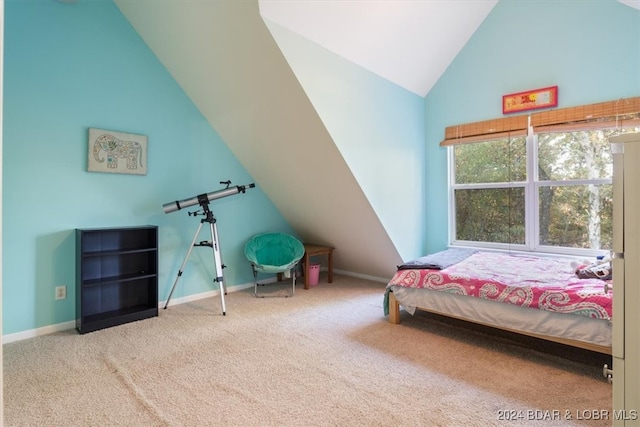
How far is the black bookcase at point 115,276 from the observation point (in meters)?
2.78

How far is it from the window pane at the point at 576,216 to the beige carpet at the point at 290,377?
1.46 m

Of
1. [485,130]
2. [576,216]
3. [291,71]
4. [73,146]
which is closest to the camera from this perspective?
[291,71]

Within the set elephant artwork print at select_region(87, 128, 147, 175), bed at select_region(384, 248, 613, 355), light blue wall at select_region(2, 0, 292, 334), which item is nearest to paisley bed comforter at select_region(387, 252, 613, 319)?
bed at select_region(384, 248, 613, 355)

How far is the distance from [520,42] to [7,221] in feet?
16.0

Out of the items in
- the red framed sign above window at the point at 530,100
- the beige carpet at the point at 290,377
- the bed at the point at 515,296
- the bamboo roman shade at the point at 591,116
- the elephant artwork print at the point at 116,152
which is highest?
the red framed sign above window at the point at 530,100

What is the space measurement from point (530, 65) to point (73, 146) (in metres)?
4.36

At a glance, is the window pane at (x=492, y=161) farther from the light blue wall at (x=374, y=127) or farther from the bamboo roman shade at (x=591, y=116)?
the light blue wall at (x=374, y=127)

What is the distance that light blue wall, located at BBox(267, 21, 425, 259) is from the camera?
2.73 meters

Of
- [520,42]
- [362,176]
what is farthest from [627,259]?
[520,42]

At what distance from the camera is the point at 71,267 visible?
285cm

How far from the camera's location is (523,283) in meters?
2.37

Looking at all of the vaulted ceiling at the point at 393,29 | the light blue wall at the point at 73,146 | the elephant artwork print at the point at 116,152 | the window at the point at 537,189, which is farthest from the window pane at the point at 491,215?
the elephant artwork print at the point at 116,152

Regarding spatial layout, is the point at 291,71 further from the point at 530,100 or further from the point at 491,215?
the point at 491,215

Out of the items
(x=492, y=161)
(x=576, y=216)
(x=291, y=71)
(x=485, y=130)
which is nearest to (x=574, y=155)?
(x=576, y=216)
